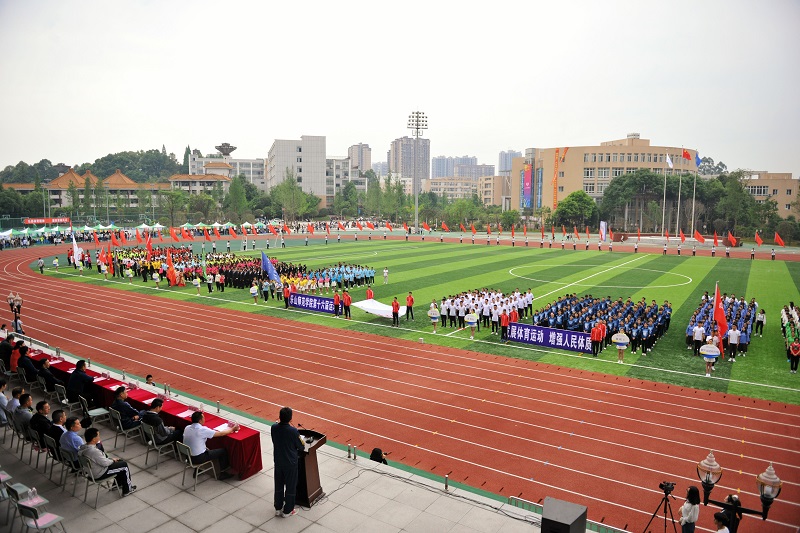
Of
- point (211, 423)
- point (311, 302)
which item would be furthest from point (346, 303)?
point (211, 423)

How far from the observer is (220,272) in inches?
1217

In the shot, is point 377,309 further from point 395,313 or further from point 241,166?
point 241,166

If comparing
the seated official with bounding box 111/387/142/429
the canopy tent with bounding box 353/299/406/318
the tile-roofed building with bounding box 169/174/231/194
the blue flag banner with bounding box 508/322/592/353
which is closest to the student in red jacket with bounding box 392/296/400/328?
the canopy tent with bounding box 353/299/406/318

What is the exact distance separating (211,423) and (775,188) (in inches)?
3862

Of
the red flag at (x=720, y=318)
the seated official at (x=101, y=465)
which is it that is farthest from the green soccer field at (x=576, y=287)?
the seated official at (x=101, y=465)

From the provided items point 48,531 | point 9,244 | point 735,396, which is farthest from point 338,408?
point 9,244

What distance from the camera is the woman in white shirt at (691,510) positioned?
6863mm

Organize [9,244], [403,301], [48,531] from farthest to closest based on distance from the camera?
[9,244], [403,301], [48,531]

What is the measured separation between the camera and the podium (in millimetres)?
7302

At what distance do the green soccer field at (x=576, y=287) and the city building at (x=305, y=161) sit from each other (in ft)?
223

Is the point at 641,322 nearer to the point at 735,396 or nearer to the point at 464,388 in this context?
the point at 735,396

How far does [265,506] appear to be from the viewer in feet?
24.5

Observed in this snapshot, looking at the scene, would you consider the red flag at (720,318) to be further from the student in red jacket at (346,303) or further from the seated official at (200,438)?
the seated official at (200,438)

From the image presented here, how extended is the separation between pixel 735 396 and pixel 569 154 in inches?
3367
